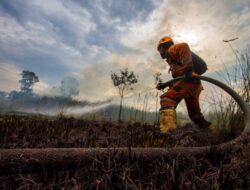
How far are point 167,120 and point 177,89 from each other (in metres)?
Answer: 0.88

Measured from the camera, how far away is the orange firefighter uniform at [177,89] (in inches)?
245

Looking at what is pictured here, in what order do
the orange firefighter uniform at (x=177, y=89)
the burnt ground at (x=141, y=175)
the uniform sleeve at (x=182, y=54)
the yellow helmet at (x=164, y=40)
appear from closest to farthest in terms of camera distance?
the burnt ground at (x=141, y=175), the orange firefighter uniform at (x=177, y=89), the uniform sleeve at (x=182, y=54), the yellow helmet at (x=164, y=40)

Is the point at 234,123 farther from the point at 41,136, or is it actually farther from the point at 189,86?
the point at 41,136

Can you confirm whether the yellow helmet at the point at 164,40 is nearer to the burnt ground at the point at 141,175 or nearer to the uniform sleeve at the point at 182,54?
the uniform sleeve at the point at 182,54

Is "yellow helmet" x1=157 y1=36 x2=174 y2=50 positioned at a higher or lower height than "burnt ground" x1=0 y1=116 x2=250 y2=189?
higher

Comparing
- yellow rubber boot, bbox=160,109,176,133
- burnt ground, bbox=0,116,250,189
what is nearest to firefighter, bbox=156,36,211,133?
yellow rubber boot, bbox=160,109,176,133

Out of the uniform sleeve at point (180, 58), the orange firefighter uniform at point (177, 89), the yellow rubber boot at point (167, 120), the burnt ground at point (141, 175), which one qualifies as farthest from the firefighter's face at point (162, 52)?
the burnt ground at point (141, 175)

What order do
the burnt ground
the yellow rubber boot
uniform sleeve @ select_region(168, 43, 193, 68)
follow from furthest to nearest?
uniform sleeve @ select_region(168, 43, 193, 68) < the yellow rubber boot < the burnt ground

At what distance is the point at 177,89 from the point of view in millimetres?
6602

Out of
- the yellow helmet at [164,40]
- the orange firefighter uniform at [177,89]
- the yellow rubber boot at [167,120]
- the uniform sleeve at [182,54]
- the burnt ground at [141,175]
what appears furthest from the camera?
the yellow helmet at [164,40]

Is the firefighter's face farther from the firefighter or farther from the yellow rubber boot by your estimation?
the yellow rubber boot

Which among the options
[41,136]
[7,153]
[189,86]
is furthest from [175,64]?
[7,153]

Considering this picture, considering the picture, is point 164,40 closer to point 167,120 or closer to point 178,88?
point 178,88

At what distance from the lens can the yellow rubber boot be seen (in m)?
6.09
